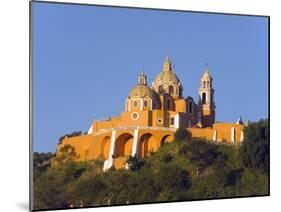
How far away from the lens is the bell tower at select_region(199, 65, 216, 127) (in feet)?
29.6

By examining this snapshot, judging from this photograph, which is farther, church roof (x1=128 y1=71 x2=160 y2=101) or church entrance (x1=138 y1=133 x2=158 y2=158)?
church entrance (x1=138 y1=133 x2=158 y2=158)

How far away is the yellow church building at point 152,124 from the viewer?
28.3ft

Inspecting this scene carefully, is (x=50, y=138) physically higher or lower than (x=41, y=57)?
lower

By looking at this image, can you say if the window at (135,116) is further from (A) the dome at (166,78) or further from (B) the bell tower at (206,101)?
(B) the bell tower at (206,101)

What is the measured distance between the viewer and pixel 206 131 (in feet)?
30.1

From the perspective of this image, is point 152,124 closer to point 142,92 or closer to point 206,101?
point 142,92

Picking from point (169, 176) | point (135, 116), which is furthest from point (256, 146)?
point (135, 116)

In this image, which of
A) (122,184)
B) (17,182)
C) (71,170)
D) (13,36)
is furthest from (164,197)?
(13,36)

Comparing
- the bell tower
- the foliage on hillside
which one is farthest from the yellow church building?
the foliage on hillside

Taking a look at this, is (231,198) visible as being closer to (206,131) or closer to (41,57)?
(206,131)

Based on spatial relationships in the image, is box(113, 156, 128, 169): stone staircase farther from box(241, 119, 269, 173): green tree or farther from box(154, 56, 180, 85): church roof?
box(241, 119, 269, 173): green tree

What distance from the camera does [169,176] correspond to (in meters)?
8.90

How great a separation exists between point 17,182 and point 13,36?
1651 millimetres

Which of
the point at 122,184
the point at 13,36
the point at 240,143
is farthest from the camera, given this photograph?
the point at 240,143
